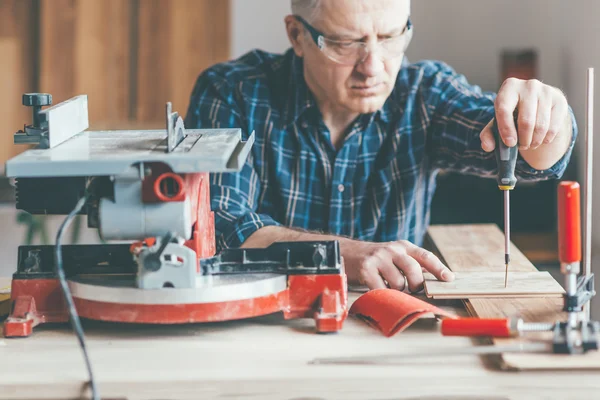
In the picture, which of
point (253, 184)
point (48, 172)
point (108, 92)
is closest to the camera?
point (48, 172)

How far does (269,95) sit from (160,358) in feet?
3.62

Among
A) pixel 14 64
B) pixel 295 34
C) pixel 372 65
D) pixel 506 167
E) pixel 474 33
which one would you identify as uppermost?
pixel 474 33

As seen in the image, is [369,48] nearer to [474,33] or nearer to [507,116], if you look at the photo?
[507,116]

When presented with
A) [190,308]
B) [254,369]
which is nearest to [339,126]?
[190,308]

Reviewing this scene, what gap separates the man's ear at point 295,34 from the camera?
78.7 inches

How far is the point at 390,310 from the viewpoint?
1.19m

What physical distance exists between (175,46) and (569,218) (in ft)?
9.65

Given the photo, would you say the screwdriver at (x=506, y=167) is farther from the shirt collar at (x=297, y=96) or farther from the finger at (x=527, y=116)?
the shirt collar at (x=297, y=96)

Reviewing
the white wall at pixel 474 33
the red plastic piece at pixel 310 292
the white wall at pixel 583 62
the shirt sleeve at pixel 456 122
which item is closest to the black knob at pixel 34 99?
the red plastic piece at pixel 310 292

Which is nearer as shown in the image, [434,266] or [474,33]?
A: [434,266]

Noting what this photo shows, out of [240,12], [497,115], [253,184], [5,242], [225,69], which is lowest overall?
[5,242]

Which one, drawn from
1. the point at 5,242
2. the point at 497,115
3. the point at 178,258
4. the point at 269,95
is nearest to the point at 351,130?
the point at 269,95

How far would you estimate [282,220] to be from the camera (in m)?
2.09

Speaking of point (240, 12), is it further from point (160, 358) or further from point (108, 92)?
point (160, 358)
